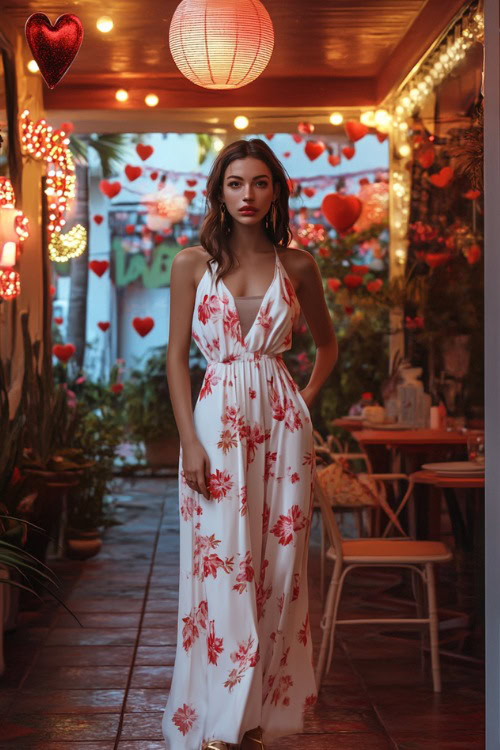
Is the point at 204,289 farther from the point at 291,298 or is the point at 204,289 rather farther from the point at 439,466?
the point at 439,466

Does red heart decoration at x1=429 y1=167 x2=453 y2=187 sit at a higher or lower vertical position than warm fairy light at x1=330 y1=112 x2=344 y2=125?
lower

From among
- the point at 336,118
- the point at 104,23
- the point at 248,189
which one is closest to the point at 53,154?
the point at 104,23

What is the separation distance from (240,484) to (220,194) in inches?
32.3

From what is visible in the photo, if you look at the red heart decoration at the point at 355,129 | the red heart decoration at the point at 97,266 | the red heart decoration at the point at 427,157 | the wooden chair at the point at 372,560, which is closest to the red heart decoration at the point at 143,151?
the red heart decoration at the point at 97,266

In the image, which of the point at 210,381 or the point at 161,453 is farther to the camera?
the point at 161,453

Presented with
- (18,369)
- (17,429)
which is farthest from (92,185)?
(17,429)

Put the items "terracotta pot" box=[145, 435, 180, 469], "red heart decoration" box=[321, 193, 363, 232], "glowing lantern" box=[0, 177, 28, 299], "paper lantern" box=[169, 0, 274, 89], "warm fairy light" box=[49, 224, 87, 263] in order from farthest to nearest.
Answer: "terracotta pot" box=[145, 435, 180, 469] < "red heart decoration" box=[321, 193, 363, 232] < "warm fairy light" box=[49, 224, 87, 263] < "glowing lantern" box=[0, 177, 28, 299] < "paper lantern" box=[169, 0, 274, 89]

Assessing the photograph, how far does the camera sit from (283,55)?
7.14 metres

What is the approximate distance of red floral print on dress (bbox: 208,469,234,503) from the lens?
2787mm

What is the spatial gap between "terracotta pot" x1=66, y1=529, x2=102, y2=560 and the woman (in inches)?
134

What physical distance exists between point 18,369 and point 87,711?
2.96 meters

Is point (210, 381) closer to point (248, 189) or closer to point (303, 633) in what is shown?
point (248, 189)

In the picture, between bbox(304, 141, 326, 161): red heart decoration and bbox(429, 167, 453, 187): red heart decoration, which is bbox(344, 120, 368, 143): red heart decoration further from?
bbox(429, 167, 453, 187): red heart decoration

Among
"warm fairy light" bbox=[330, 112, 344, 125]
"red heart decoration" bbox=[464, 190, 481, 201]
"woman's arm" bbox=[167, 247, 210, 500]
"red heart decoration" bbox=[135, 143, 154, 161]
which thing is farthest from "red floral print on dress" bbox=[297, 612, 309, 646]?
"red heart decoration" bbox=[135, 143, 154, 161]
